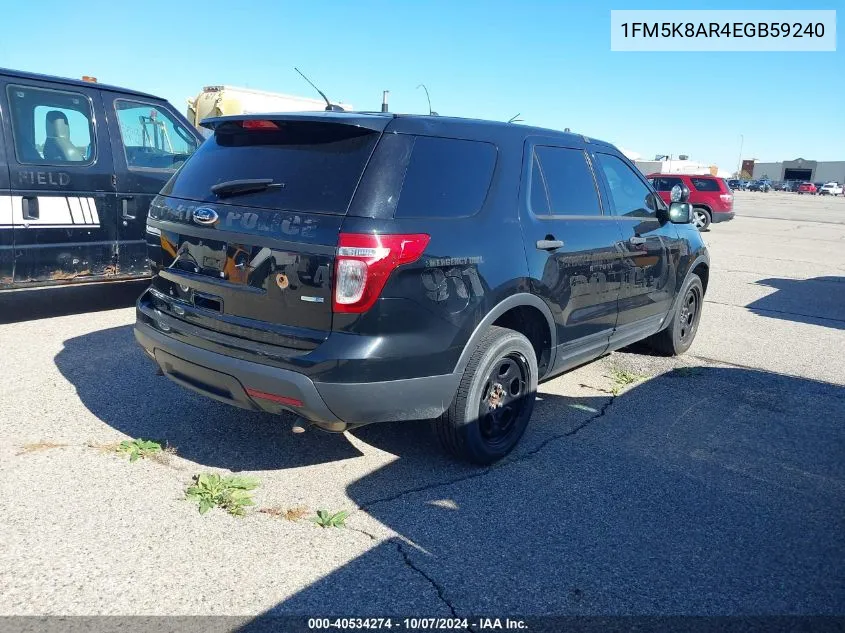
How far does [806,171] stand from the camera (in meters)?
105

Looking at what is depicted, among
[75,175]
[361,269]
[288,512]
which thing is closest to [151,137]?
[75,175]

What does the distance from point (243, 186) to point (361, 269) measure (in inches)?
32.4

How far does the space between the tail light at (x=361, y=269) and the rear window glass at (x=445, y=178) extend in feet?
0.71

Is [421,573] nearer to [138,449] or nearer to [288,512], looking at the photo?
[288,512]

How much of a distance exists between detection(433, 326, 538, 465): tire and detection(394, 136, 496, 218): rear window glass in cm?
72

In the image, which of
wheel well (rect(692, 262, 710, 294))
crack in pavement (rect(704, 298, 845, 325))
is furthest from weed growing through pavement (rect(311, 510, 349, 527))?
crack in pavement (rect(704, 298, 845, 325))

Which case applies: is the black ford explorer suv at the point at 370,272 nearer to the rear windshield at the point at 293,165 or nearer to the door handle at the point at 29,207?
the rear windshield at the point at 293,165

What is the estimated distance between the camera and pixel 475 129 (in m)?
3.72

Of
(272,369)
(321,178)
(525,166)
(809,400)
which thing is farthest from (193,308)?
(809,400)

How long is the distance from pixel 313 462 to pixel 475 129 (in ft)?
6.64

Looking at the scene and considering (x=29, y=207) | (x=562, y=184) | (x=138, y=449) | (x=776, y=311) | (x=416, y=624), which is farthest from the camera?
(x=776, y=311)

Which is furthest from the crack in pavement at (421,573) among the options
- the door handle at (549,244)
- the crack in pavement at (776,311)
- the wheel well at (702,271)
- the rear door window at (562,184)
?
the crack in pavement at (776,311)

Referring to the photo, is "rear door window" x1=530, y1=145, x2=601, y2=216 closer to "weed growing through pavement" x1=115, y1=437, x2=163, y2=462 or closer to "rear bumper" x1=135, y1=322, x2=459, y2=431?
"rear bumper" x1=135, y1=322, x2=459, y2=431

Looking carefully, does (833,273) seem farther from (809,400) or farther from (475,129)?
(475,129)
